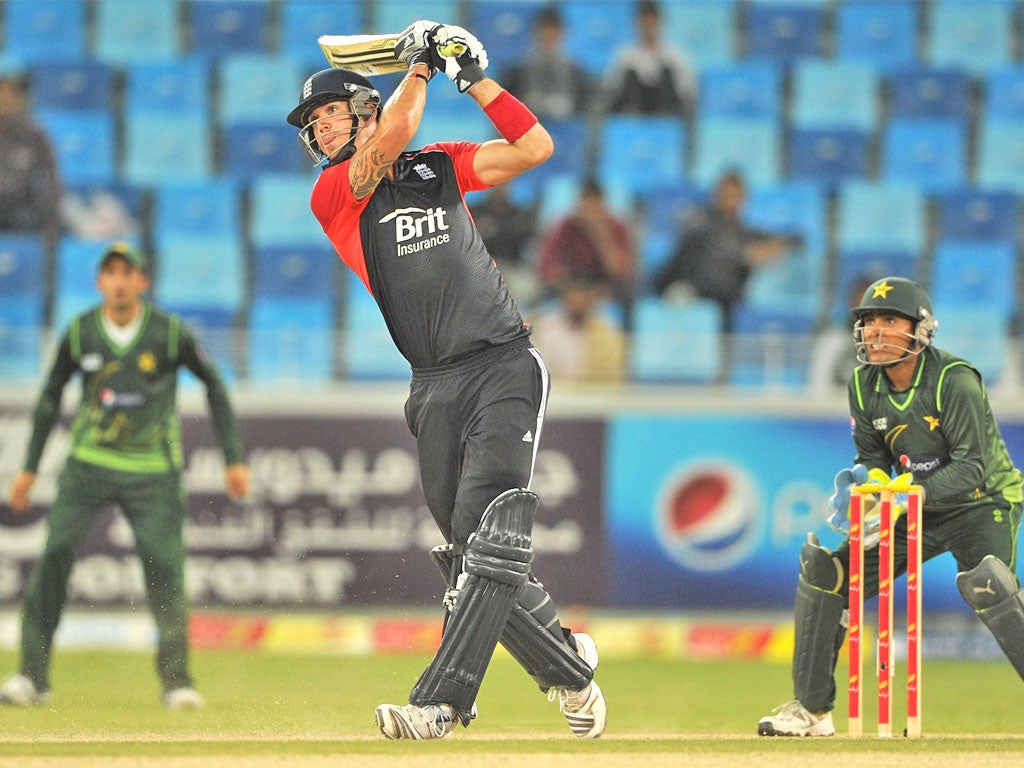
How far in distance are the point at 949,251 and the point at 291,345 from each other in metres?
4.60

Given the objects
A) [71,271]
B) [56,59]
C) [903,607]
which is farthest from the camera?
[56,59]

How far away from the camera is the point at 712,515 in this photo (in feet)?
34.3

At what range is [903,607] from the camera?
10.2 meters

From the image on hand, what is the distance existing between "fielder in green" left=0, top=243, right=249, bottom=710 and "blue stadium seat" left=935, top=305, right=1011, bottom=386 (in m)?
4.57

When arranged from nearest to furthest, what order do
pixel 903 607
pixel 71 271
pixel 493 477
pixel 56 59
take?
pixel 493 477
pixel 903 607
pixel 71 271
pixel 56 59

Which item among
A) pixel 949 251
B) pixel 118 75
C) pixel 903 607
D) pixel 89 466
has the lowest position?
pixel 903 607

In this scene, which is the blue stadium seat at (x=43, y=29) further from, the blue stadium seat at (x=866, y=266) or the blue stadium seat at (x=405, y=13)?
the blue stadium seat at (x=866, y=266)

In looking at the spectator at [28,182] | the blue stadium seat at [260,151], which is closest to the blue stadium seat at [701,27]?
the blue stadium seat at [260,151]

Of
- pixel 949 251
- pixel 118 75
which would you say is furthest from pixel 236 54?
pixel 949 251

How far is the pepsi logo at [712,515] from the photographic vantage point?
411 inches

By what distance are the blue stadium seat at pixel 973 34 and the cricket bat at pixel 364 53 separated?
8.56 metres

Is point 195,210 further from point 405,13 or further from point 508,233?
point 405,13

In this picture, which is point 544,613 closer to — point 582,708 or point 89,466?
point 582,708

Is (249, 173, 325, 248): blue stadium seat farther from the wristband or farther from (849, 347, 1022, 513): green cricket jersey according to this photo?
the wristband
